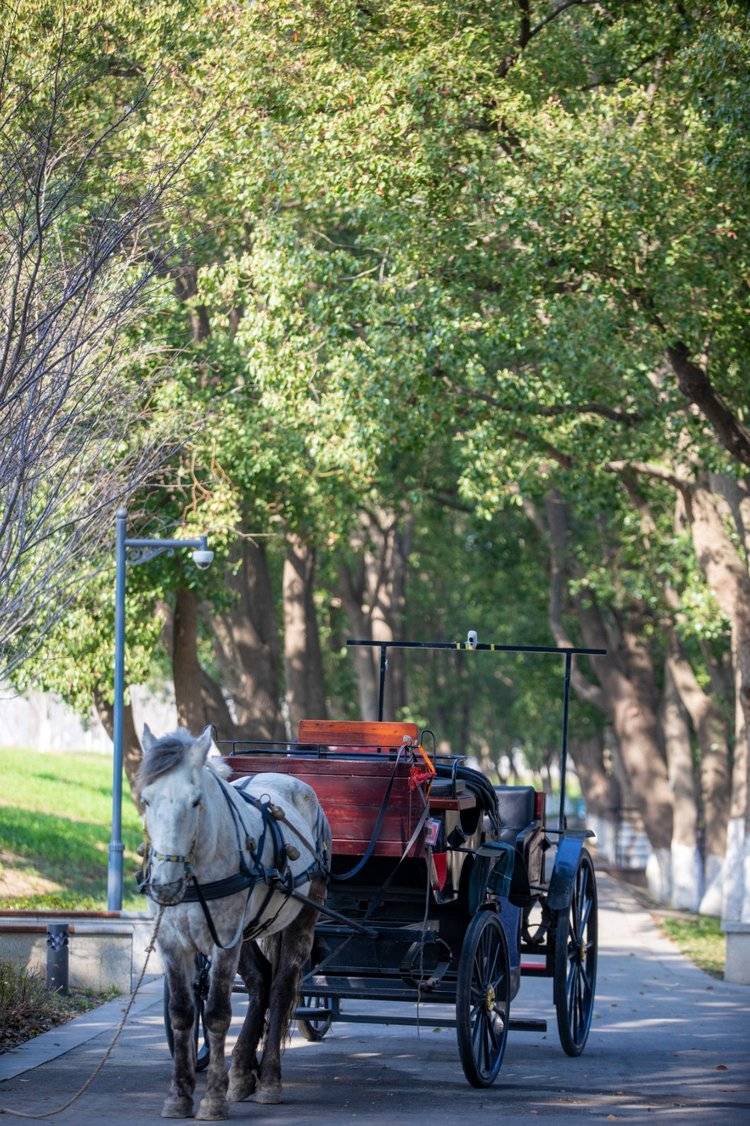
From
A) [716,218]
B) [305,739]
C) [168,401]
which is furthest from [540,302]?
[305,739]

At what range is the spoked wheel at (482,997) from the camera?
31.2ft

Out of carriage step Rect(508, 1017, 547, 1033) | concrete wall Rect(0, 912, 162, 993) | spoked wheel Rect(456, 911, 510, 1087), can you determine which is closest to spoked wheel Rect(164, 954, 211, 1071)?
spoked wheel Rect(456, 911, 510, 1087)

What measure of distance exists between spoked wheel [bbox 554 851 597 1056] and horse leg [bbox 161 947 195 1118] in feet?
10.3

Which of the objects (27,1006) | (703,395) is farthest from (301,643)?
(27,1006)

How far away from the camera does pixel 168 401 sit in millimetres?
20781

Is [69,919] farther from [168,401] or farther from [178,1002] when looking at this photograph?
[168,401]

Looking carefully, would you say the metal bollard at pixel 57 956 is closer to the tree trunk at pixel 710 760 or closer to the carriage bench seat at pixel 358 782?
the carriage bench seat at pixel 358 782

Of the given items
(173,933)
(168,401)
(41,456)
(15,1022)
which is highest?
(168,401)

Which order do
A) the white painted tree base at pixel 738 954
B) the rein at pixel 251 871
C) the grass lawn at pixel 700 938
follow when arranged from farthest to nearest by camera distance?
the grass lawn at pixel 700 938, the white painted tree base at pixel 738 954, the rein at pixel 251 871

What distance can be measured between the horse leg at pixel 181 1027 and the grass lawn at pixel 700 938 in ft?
36.2

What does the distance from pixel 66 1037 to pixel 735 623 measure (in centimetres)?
1298

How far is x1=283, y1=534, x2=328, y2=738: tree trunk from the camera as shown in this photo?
28.8 metres

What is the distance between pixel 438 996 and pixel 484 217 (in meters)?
9.96

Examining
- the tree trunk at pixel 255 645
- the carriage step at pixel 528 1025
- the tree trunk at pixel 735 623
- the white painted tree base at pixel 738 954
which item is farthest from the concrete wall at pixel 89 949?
the tree trunk at pixel 255 645
